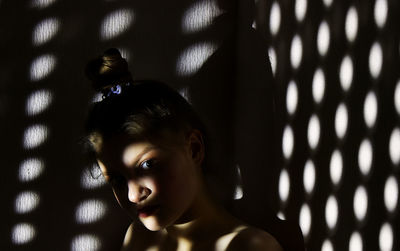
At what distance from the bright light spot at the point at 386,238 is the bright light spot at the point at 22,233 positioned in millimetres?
679

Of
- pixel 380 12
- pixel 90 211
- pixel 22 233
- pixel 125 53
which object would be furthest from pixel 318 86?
pixel 22 233

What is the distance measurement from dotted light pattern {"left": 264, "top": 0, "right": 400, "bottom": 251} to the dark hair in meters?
0.20

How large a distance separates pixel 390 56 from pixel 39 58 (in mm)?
669

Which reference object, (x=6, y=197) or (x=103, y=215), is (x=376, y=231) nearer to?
(x=103, y=215)

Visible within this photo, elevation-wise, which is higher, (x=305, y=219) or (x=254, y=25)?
(x=254, y=25)

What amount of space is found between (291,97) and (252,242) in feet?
0.88

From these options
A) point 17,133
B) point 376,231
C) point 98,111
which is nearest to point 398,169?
point 376,231

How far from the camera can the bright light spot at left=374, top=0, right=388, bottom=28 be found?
32.0 inches

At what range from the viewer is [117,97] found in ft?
3.20

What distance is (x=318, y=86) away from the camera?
0.99 m

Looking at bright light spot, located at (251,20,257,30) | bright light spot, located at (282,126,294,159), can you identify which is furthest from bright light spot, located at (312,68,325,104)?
bright light spot, located at (251,20,257,30)

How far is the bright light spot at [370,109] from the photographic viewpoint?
0.84 metres

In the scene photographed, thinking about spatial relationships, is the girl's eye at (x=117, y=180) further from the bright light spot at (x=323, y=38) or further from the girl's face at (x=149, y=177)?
the bright light spot at (x=323, y=38)

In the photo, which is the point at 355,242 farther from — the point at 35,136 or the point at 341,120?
the point at 35,136
